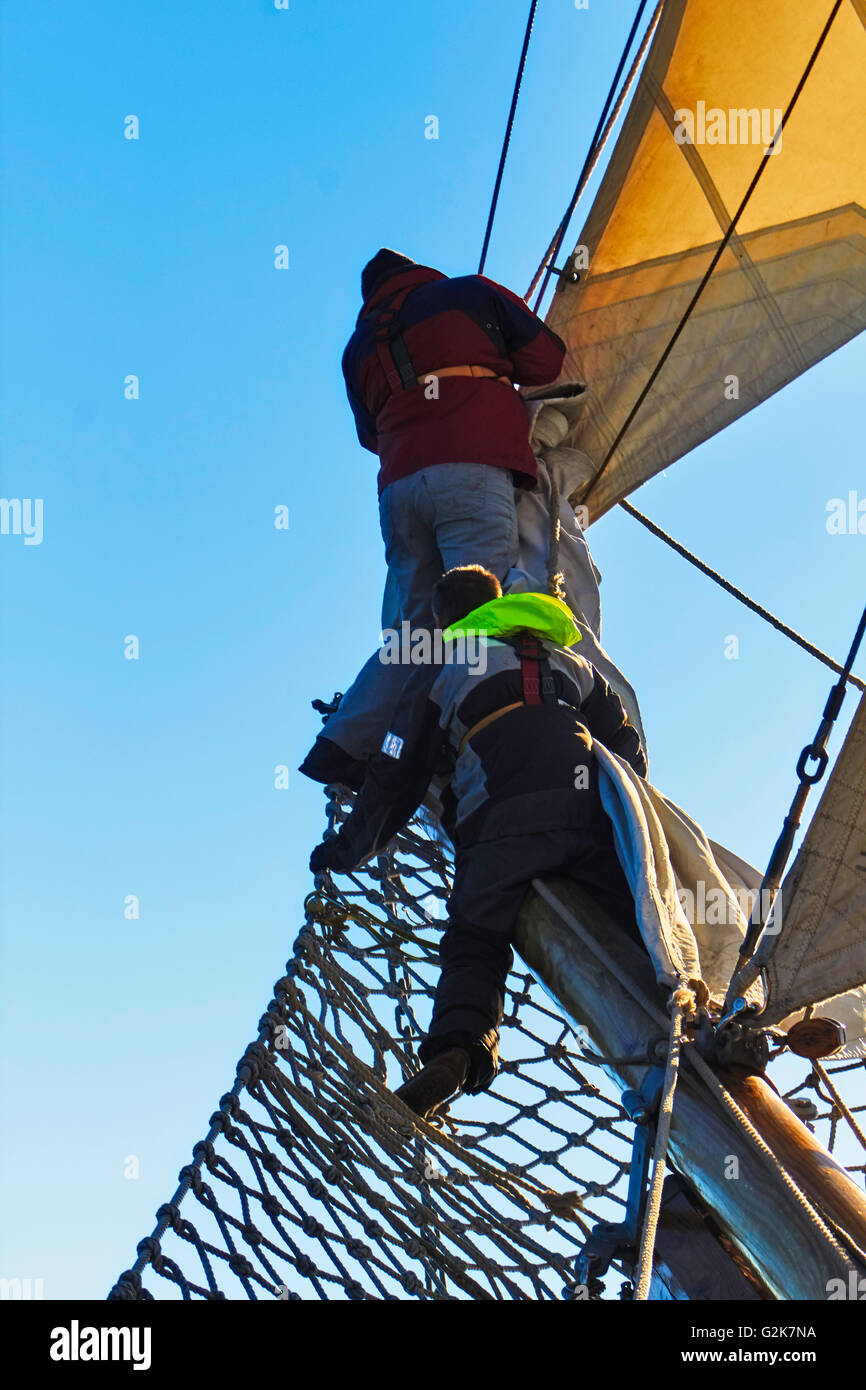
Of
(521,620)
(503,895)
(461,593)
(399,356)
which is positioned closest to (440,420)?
(399,356)

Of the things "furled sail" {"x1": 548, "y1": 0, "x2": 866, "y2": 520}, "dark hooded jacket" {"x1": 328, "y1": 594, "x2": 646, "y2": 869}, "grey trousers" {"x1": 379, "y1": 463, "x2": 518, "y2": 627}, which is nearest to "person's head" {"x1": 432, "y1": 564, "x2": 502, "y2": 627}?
"dark hooded jacket" {"x1": 328, "y1": 594, "x2": 646, "y2": 869}

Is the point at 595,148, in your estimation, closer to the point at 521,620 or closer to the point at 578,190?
the point at 578,190

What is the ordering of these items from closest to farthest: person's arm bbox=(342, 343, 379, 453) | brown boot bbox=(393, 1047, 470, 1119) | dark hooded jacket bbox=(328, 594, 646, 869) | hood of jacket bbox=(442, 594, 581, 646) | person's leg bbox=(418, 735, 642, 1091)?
brown boot bbox=(393, 1047, 470, 1119) → person's leg bbox=(418, 735, 642, 1091) → dark hooded jacket bbox=(328, 594, 646, 869) → hood of jacket bbox=(442, 594, 581, 646) → person's arm bbox=(342, 343, 379, 453)

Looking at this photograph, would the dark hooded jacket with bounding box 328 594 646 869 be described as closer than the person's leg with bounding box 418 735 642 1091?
No

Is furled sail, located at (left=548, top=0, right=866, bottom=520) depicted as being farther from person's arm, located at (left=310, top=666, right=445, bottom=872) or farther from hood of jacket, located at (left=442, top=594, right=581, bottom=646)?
person's arm, located at (left=310, top=666, right=445, bottom=872)

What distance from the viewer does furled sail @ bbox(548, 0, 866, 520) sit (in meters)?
6.33

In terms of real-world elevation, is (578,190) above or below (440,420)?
above

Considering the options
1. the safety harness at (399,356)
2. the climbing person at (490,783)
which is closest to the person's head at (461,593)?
the climbing person at (490,783)

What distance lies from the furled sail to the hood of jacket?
289 centimetres

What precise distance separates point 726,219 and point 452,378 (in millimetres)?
2611

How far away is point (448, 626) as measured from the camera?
3.70 meters

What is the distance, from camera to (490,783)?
3184 mm
